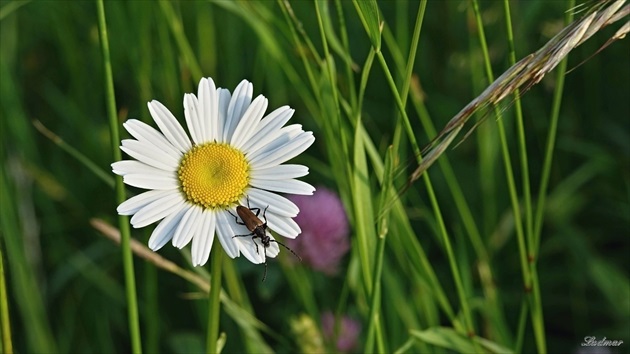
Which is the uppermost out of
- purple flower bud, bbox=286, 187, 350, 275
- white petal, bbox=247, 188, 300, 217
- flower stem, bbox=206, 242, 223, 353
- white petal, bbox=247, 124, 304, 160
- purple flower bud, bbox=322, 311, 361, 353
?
purple flower bud, bbox=286, 187, 350, 275

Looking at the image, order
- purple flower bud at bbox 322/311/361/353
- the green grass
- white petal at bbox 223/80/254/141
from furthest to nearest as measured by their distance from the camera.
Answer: purple flower bud at bbox 322/311/361/353
the green grass
white petal at bbox 223/80/254/141

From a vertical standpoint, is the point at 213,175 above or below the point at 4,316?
above

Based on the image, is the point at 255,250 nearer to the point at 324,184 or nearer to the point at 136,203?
the point at 136,203

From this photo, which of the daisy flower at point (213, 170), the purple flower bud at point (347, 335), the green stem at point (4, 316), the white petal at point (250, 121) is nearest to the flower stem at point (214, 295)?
the daisy flower at point (213, 170)

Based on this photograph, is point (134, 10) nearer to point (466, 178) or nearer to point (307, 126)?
point (307, 126)

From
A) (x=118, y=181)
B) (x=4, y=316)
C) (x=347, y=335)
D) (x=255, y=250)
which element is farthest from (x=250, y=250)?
(x=347, y=335)

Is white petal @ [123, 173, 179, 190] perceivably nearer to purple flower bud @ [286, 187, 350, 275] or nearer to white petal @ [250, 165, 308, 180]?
white petal @ [250, 165, 308, 180]

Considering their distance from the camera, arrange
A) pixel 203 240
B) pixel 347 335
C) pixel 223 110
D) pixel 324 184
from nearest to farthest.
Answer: pixel 203 240
pixel 223 110
pixel 347 335
pixel 324 184

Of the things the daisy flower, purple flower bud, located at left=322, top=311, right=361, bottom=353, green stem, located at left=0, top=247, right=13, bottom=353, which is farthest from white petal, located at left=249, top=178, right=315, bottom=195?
purple flower bud, located at left=322, top=311, right=361, bottom=353
